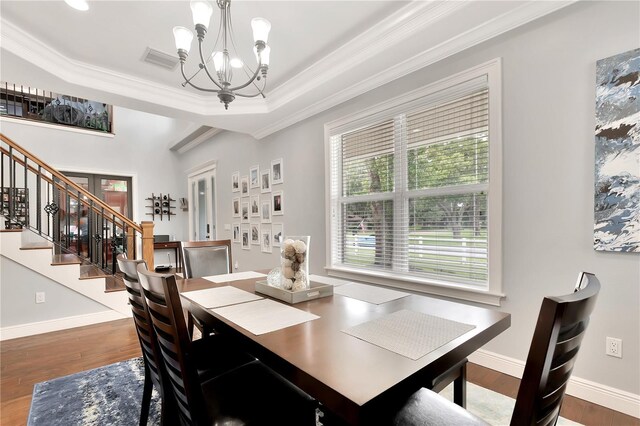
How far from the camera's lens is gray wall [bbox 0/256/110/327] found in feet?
10.0

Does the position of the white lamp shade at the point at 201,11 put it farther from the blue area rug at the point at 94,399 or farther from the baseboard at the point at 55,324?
the baseboard at the point at 55,324

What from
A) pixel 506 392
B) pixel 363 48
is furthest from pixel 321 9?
pixel 506 392

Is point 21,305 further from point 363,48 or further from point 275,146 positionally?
point 363,48

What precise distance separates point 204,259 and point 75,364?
1344 millimetres

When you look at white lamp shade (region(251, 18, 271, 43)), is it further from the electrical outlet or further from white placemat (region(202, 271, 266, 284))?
the electrical outlet

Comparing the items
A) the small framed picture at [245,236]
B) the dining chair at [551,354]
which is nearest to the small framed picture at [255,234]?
the small framed picture at [245,236]

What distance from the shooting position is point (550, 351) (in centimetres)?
67

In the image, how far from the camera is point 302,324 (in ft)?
3.79

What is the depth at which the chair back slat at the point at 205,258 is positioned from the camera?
8.11 ft

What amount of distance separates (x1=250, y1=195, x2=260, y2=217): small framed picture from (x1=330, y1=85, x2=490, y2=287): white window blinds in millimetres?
1679

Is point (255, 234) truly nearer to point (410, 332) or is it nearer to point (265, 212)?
point (265, 212)

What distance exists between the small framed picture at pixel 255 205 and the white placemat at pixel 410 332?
375 cm

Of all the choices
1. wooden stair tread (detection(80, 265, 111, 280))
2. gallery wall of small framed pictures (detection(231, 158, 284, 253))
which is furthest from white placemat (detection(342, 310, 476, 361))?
wooden stair tread (detection(80, 265, 111, 280))

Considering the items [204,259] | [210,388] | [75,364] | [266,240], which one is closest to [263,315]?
[210,388]
